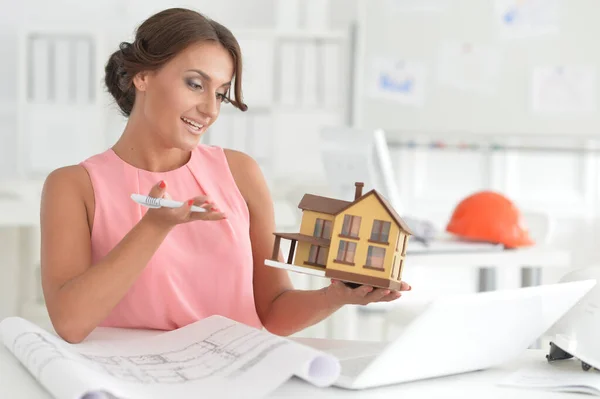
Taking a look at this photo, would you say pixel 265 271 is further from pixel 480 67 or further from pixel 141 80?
pixel 480 67

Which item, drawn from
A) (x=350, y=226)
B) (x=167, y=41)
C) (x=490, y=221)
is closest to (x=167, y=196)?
(x=167, y=41)

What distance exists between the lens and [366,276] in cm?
108

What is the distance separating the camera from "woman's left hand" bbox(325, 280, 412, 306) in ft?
3.61

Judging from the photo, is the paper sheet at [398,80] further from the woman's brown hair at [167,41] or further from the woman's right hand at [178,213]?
the woman's right hand at [178,213]

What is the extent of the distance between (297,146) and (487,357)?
3.89 m

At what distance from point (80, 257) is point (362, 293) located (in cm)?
43

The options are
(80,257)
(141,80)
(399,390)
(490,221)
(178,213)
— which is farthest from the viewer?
(490,221)

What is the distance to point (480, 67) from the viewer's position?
174 inches

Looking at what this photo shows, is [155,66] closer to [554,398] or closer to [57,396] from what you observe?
[57,396]

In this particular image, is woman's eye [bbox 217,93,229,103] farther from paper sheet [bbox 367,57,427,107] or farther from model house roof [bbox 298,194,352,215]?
paper sheet [bbox 367,57,427,107]

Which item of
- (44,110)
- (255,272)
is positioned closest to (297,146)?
(44,110)

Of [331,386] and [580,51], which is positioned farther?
[580,51]

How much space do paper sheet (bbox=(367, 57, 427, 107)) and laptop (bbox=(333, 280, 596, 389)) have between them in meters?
3.52

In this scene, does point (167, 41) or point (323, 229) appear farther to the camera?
point (167, 41)
